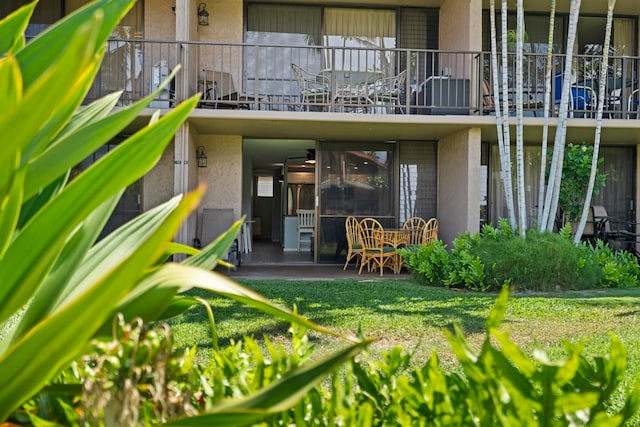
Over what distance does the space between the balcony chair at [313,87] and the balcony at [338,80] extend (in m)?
0.02

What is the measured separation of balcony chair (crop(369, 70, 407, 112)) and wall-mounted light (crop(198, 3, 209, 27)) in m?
3.46

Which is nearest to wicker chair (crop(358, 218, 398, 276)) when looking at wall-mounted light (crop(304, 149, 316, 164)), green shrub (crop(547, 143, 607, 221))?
green shrub (crop(547, 143, 607, 221))

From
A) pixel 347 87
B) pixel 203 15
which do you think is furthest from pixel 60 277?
pixel 203 15

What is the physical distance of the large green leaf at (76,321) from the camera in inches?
22.6

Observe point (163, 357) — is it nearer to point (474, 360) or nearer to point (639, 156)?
point (474, 360)

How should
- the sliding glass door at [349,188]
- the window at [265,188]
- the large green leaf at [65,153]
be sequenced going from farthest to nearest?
the window at [265,188] → the sliding glass door at [349,188] → the large green leaf at [65,153]

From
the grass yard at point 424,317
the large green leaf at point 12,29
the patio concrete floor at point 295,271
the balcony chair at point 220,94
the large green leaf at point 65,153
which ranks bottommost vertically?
the patio concrete floor at point 295,271

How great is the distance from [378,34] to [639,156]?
608cm

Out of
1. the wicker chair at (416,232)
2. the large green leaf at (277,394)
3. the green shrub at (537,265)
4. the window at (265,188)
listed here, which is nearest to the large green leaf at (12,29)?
the large green leaf at (277,394)

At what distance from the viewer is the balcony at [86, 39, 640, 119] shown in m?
10.1

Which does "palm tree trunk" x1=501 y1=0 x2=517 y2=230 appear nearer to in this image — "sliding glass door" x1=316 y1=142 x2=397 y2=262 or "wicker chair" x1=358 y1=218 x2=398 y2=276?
"wicker chair" x1=358 y1=218 x2=398 y2=276

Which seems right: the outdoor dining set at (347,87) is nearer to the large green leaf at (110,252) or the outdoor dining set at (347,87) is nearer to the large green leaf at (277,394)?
the large green leaf at (110,252)

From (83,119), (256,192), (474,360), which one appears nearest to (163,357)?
(474,360)

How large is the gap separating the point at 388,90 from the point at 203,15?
12.5 feet
